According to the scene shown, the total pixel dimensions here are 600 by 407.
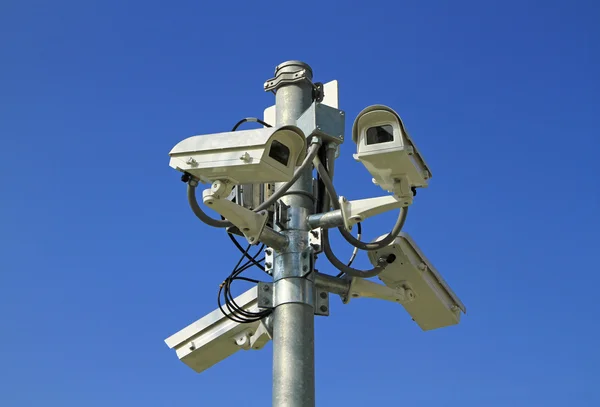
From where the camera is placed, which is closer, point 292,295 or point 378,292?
point 292,295

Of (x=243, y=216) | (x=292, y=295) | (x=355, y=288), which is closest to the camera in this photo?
(x=243, y=216)

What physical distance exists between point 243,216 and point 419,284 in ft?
5.51

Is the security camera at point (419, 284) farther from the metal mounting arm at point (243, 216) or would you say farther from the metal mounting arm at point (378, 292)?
the metal mounting arm at point (243, 216)

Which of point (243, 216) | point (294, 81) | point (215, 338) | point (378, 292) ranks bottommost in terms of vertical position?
point (215, 338)

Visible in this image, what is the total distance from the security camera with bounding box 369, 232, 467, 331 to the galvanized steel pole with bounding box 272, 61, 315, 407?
738 millimetres

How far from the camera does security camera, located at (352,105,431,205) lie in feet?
18.4

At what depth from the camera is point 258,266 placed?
6.51 meters

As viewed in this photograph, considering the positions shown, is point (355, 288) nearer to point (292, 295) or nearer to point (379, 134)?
point (292, 295)

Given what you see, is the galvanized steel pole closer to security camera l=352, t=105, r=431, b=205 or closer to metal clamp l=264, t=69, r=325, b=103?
metal clamp l=264, t=69, r=325, b=103

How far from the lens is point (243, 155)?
17.6ft

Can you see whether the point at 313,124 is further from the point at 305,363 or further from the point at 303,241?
the point at 305,363

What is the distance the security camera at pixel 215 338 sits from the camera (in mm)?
6680

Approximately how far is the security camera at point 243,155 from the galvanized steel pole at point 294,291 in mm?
769

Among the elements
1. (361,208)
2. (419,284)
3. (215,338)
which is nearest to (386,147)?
(361,208)
